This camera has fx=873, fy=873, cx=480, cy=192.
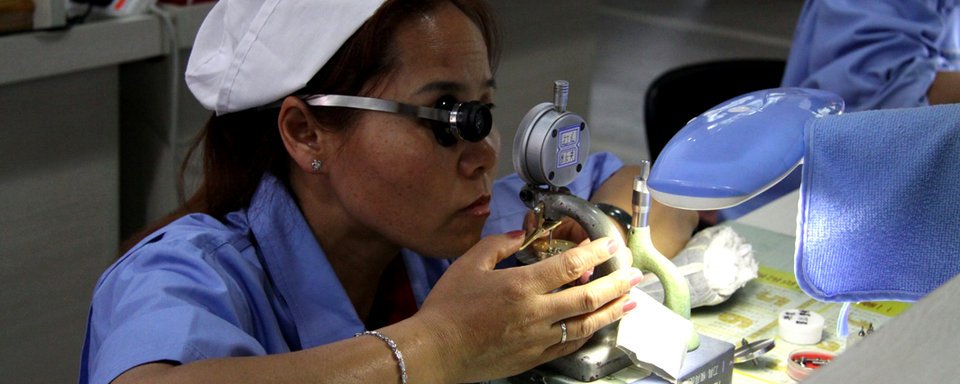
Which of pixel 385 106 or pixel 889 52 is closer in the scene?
pixel 385 106

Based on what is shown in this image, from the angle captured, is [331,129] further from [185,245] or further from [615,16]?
[615,16]

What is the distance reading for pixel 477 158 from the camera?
113 centimetres

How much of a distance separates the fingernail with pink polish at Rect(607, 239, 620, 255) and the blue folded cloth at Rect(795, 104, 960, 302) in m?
0.19

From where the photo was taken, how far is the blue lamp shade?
2.72 ft

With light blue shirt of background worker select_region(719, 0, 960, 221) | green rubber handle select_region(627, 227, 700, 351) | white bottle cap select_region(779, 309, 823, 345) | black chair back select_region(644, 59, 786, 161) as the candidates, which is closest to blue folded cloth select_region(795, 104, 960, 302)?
green rubber handle select_region(627, 227, 700, 351)

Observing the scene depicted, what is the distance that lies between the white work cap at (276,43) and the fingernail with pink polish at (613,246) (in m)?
0.41

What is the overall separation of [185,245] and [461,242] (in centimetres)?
35

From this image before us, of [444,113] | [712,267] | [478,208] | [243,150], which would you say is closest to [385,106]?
[444,113]

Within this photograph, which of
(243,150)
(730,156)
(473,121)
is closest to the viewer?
(730,156)

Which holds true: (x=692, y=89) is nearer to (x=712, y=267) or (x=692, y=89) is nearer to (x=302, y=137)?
(x=712, y=267)

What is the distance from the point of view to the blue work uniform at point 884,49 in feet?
6.48

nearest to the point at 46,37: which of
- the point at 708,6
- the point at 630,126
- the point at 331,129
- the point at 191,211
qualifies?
the point at 191,211

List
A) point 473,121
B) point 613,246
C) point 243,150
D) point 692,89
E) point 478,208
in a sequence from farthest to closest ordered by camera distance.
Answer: point 692,89 < point 243,150 < point 478,208 < point 473,121 < point 613,246

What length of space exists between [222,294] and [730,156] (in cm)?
58
